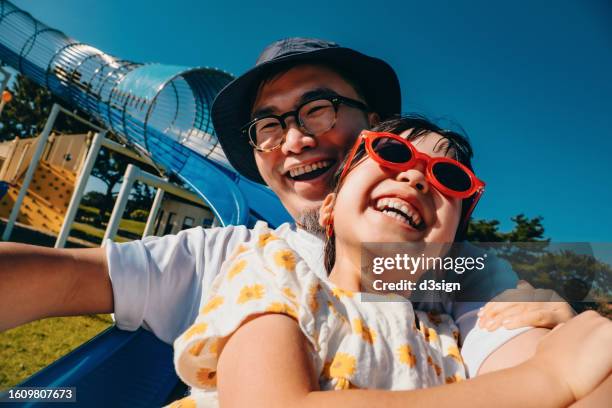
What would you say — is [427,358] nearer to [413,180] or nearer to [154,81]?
[413,180]

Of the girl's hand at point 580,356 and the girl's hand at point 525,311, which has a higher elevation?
the girl's hand at point 525,311

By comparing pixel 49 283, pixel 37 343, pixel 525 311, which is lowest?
pixel 37 343

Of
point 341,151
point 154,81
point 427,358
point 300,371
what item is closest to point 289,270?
point 300,371

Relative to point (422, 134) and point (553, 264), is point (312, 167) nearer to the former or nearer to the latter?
point (422, 134)

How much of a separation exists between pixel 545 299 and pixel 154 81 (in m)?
7.54

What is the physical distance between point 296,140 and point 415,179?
82 cm

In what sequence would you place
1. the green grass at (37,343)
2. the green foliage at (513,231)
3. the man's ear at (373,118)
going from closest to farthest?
the man's ear at (373,118) → the green grass at (37,343) → the green foliage at (513,231)

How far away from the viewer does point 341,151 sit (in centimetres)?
187

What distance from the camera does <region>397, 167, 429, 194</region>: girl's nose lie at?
110 cm

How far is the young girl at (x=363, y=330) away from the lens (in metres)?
0.64

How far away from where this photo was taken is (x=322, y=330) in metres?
0.82

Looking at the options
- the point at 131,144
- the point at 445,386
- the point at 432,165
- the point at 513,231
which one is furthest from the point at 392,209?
the point at 513,231

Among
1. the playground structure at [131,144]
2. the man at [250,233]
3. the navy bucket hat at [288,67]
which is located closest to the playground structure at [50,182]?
the playground structure at [131,144]

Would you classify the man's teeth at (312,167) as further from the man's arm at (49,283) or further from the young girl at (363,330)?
the man's arm at (49,283)
